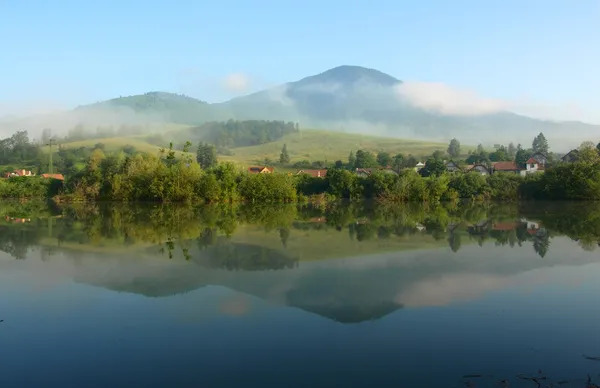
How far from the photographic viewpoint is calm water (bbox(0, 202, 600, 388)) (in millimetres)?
7047

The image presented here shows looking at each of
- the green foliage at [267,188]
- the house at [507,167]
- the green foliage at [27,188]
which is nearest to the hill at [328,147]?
the house at [507,167]

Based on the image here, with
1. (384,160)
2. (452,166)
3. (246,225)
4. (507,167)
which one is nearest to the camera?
(246,225)

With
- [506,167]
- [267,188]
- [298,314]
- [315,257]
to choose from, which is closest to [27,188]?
[267,188]

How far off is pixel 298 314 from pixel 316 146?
15460cm

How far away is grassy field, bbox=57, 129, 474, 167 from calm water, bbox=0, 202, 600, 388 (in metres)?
107

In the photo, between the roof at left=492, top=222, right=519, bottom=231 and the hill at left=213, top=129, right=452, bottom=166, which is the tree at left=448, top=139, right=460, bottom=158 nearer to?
the hill at left=213, top=129, right=452, bottom=166

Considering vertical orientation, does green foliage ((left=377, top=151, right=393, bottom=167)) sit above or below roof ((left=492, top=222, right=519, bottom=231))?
above

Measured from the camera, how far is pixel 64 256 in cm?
1697

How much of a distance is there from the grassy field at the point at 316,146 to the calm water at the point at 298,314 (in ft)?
352

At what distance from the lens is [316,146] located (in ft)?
536

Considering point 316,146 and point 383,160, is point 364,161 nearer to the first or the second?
point 383,160

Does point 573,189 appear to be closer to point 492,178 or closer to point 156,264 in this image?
point 492,178

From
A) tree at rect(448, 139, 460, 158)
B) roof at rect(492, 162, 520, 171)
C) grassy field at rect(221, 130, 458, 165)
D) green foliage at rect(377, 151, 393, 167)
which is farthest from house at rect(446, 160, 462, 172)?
tree at rect(448, 139, 460, 158)

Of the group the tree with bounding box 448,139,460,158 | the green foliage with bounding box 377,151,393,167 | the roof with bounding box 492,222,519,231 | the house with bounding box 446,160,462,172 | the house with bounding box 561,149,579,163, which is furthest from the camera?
the tree with bounding box 448,139,460,158
